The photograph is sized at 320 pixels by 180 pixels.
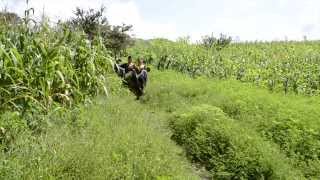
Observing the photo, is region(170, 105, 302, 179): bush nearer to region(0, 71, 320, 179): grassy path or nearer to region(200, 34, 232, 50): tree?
region(0, 71, 320, 179): grassy path

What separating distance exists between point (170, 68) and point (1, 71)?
58.4ft

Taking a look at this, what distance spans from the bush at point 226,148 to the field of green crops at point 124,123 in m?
0.02

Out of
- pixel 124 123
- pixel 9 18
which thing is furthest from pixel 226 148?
pixel 9 18

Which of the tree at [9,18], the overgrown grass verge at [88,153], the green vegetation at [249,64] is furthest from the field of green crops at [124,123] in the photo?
the green vegetation at [249,64]

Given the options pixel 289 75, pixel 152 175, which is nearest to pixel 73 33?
pixel 152 175

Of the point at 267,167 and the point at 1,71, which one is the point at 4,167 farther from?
the point at 267,167

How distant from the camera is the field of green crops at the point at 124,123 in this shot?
652 cm

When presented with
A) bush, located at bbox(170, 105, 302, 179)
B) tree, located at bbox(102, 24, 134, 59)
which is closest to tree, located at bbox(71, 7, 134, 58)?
tree, located at bbox(102, 24, 134, 59)

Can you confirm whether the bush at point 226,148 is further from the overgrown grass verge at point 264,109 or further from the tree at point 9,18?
the tree at point 9,18

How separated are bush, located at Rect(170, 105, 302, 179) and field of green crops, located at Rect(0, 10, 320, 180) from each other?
0.8 inches

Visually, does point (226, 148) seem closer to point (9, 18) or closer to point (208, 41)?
point (9, 18)

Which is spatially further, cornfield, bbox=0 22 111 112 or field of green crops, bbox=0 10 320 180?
cornfield, bbox=0 22 111 112

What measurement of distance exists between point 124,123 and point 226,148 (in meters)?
2.06

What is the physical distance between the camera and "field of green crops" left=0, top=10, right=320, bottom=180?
652 cm
